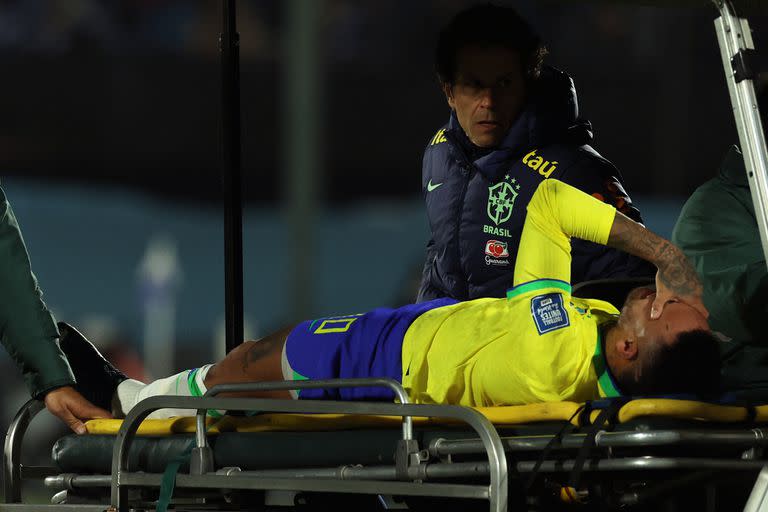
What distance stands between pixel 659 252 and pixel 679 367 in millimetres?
293

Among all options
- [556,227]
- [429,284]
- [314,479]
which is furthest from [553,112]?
[314,479]

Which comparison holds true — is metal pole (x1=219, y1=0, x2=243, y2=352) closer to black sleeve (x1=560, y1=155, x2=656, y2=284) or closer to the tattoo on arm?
black sleeve (x1=560, y1=155, x2=656, y2=284)

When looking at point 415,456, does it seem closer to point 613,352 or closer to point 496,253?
point 613,352

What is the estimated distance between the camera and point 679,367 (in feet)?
11.8

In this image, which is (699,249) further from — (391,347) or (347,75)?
(347,75)

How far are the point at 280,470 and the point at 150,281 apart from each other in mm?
9444

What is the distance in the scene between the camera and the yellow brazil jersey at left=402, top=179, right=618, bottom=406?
3611mm

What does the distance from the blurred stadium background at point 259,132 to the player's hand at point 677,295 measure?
947cm

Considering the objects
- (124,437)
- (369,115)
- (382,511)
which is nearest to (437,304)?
(382,511)

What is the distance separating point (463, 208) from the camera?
15.9 feet

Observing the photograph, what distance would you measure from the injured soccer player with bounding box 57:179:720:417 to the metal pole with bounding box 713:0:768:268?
19.7 inches

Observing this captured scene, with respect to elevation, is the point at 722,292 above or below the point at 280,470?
above

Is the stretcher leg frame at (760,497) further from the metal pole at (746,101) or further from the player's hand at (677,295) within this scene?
the player's hand at (677,295)

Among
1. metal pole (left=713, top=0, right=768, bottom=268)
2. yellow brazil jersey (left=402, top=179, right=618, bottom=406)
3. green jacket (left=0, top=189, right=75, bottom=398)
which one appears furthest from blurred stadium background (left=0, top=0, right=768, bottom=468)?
metal pole (left=713, top=0, right=768, bottom=268)
